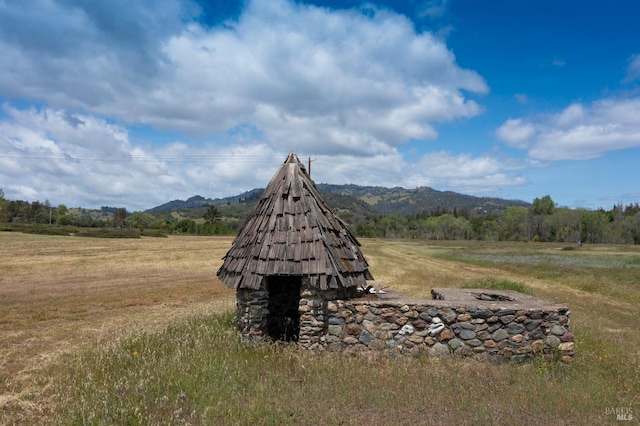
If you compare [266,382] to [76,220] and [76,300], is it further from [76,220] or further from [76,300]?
[76,220]

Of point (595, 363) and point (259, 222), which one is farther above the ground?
point (259, 222)

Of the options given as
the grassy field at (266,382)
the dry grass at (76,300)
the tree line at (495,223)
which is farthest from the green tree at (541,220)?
the grassy field at (266,382)

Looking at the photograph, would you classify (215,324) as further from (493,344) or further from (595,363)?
(595,363)

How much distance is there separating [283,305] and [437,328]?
5.72 meters

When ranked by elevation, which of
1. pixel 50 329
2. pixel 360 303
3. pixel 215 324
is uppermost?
pixel 360 303

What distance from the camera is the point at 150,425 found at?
6082 millimetres

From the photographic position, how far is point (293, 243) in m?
10.6

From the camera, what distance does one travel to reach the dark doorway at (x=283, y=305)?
43.2ft

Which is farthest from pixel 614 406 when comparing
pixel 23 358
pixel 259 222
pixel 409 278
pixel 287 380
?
pixel 409 278

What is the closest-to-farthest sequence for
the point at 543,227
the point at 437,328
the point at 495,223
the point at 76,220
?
the point at 437,328
the point at 76,220
the point at 543,227
the point at 495,223

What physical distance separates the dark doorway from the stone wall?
3.04 meters

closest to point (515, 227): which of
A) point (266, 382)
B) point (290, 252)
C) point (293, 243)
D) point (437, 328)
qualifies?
point (437, 328)

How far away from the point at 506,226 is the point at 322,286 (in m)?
137

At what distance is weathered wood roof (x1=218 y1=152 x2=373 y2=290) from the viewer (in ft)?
33.4
